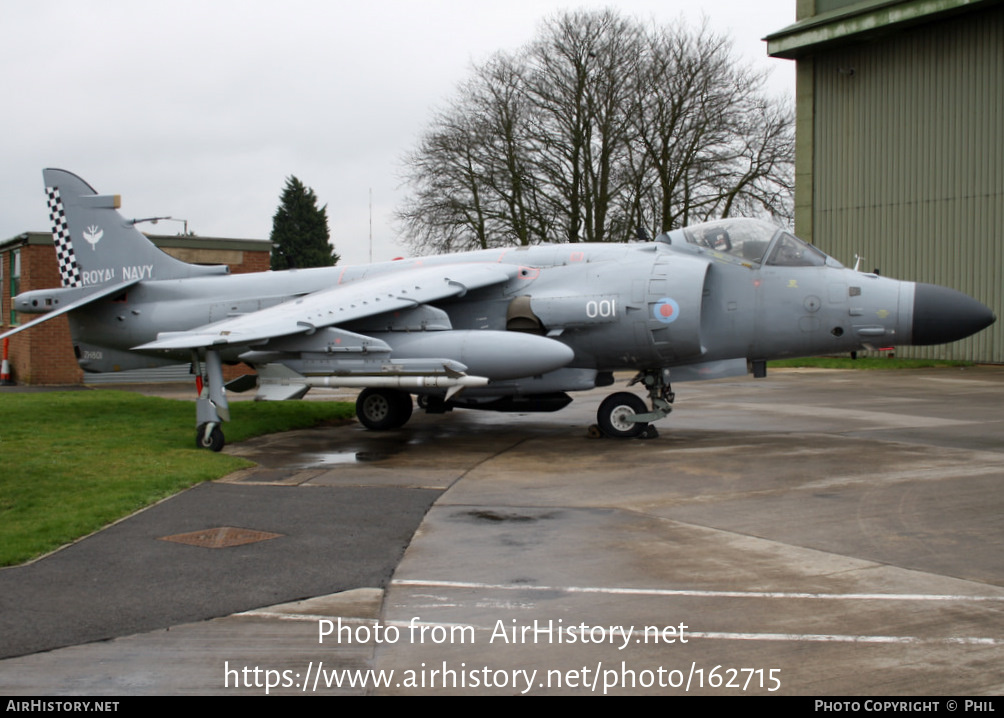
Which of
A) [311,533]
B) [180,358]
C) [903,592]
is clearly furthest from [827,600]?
[180,358]

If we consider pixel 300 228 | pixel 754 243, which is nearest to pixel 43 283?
pixel 754 243

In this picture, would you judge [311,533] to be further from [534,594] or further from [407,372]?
[407,372]

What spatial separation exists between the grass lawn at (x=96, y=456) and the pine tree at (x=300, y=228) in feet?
138

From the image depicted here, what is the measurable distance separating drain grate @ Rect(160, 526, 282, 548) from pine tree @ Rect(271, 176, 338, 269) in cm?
5402

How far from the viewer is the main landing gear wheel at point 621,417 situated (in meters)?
13.0

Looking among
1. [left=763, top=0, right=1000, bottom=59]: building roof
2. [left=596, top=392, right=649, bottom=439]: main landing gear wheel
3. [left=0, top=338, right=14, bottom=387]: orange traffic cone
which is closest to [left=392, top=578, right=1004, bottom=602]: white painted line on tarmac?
[left=596, top=392, right=649, bottom=439]: main landing gear wheel

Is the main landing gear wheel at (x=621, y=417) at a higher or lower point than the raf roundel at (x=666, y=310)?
lower

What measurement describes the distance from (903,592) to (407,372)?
7.33 m

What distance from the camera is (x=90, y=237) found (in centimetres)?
1501

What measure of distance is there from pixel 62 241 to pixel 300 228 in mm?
47257

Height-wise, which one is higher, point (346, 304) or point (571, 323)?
point (346, 304)

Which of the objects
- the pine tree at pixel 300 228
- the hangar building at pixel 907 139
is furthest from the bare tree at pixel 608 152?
the pine tree at pixel 300 228

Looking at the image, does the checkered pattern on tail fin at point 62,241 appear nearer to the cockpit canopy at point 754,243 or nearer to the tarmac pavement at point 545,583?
the tarmac pavement at point 545,583

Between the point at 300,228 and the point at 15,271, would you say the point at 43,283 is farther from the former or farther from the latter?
the point at 300,228
